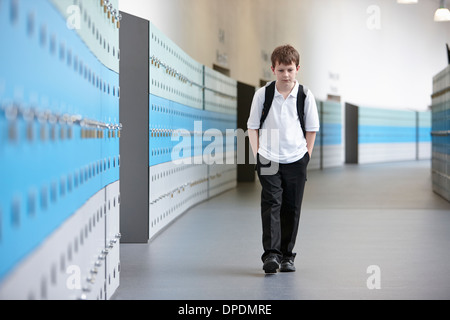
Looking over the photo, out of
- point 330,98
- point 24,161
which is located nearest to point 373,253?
point 24,161

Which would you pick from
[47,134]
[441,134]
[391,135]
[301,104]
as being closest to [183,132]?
[301,104]

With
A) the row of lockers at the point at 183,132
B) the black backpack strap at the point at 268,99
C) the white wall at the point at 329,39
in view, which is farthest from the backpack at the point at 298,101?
the white wall at the point at 329,39

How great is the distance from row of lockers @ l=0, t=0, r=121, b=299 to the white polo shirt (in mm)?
1416

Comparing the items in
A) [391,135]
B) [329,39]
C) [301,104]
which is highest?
[329,39]

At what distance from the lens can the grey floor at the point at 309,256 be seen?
4.61 metres

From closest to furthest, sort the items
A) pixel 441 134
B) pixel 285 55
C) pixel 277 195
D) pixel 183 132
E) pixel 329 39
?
pixel 285 55 < pixel 277 195 < pixel 183 132 < pixel 441 134 < pixel 329 39

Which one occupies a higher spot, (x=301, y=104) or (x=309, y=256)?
(x=301, y=104)

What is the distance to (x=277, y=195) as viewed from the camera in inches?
206

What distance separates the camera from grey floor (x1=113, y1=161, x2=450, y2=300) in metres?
4.61

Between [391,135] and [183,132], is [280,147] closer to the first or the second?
[183,132]

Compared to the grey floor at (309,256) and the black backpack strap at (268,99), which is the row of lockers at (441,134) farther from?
the black backpack strap at (268,99)

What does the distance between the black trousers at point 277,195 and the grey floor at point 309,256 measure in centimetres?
26

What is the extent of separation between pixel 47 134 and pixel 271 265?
108 inches

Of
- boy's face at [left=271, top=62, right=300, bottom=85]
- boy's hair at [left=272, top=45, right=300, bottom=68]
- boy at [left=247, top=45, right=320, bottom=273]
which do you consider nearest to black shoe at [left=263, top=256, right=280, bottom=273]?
boy at [left=247, top=45, right=320, bottom=273]
